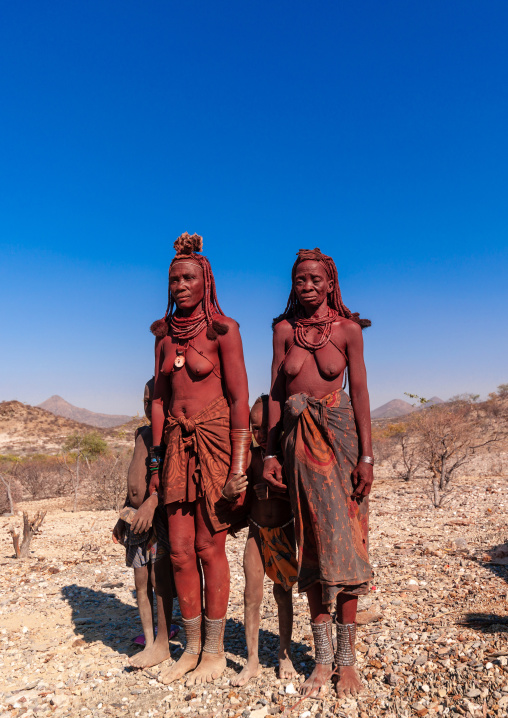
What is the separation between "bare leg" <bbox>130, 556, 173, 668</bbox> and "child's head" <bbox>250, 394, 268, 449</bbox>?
1127mm

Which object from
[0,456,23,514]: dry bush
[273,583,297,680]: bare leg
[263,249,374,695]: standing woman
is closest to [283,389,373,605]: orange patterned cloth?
[263,249,374,695]: standing woman

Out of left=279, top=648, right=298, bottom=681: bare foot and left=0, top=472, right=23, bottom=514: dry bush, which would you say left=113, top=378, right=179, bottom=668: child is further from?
left=0, top=472, right=23, bottom=514: dry bush

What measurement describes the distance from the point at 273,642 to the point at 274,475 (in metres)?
1.52

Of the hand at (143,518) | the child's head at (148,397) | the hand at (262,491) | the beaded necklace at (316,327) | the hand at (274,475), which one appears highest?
the beaded necklace at (316,327)

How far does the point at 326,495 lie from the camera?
2.88 m

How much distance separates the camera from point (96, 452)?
1822 centimetres

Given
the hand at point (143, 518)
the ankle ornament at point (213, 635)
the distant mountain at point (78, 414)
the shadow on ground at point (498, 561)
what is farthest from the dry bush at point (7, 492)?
the distant mountain at point (78, 414)

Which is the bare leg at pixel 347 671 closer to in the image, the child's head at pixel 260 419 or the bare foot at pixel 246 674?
the bare foot at pixel 246 674

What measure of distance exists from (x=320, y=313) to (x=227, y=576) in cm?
183

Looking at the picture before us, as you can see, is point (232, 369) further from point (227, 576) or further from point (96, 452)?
point (96, 452)

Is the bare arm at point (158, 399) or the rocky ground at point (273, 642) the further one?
the bare arm at point (158, 399)

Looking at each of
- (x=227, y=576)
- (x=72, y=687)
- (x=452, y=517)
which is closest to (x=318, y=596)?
(x=227, y=576)

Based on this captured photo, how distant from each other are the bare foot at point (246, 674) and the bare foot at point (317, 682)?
1.14ft

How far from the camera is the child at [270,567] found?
3152 mm
